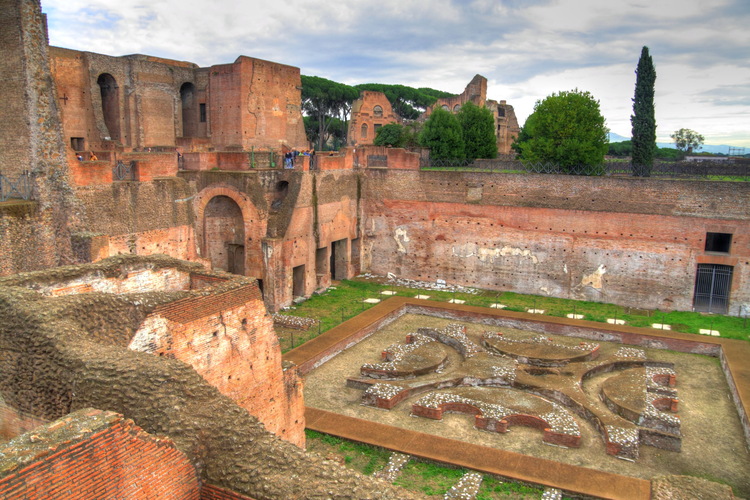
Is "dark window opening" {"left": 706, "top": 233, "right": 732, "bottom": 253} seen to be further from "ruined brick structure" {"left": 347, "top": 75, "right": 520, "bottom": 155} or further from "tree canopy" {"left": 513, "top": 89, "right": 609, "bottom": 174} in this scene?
"ruined brick structure" {"left": 347, "top": 75, "right": 520, "bottom": 155}

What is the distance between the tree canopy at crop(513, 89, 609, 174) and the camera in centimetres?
2539

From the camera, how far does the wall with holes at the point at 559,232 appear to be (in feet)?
62.2

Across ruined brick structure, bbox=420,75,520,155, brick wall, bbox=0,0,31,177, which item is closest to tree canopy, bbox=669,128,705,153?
ruined brick structure, bbox=420,75,520,155

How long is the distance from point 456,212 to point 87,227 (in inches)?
512

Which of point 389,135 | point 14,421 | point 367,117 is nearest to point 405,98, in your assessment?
point 367,117

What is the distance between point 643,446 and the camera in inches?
439

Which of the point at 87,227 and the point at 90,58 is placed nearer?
the point at 87,227

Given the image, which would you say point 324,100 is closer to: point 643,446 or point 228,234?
point 228,234

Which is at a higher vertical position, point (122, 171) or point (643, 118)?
point (643, 118)

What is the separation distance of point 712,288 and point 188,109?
72.9 feet

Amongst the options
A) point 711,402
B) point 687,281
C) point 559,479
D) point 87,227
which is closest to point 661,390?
point 711,402

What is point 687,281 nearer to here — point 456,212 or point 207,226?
point 456,212

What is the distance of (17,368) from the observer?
6.47 meters

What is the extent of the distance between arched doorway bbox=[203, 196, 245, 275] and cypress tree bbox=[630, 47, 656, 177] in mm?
16113
